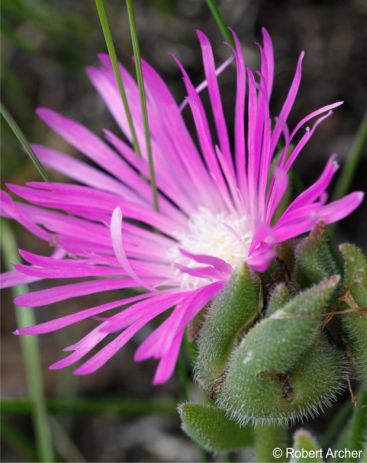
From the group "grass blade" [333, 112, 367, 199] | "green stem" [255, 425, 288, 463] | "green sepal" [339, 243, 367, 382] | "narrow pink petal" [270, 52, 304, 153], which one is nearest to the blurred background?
"grass blade" [333, 112, 367, 199]

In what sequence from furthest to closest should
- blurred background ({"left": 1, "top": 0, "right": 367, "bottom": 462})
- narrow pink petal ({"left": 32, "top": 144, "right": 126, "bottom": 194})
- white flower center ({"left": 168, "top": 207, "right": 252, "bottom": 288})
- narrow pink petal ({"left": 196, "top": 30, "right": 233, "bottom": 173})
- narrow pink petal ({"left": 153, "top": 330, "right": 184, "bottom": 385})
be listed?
blurred background ({"left": 1, "top": 0, "right": 367, "bottom": 462}), narrow pink petal ({"left": 32, "top": 144, "right": 126, "bottom": 194}), white flower center ({"left": 168, "top": 207, "right": 252, "bottom": 288}), narrow pink petal ({"left": 196, "top": 30, "right": 233, "bottom": 173}), narrow pink petal ({"left": 153, "top": 330, "right": 184, "bottom": 385})

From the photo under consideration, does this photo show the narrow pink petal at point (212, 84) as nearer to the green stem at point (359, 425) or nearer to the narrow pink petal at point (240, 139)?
the narrow pink petal at point (240, 139)

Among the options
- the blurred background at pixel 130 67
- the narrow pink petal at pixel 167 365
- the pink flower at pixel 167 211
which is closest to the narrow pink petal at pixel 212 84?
the pink flower at pixel 167 211

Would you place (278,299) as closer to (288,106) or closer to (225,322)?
(225,322)

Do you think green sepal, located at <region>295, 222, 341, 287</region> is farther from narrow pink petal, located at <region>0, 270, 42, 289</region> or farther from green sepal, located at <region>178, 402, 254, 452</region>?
narrow pink petal, located at <region>0, 270, 42, 289</region>

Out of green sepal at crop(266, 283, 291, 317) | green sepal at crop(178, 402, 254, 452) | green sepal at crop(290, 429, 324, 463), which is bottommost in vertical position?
green sepal at crop(290, 429, 324, 463)

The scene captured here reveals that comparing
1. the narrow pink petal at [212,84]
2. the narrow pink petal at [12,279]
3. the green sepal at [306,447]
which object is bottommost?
the green sepal at [306,447]
